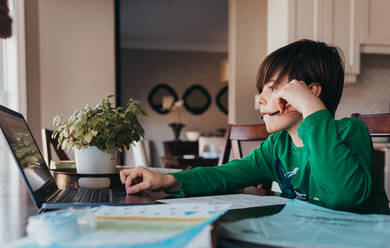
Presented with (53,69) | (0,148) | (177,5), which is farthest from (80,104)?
(177,5)

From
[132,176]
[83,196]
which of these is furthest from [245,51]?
[83,196]

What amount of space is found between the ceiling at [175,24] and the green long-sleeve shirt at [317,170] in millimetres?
4397

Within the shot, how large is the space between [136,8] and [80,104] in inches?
98.5

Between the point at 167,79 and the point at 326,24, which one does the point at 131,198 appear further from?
the point at 167,79

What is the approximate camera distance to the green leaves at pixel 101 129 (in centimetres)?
101

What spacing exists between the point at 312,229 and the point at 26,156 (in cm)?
57

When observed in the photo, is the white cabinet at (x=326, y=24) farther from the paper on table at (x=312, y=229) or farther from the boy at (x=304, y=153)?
the paper on table at (x=312, y=229)

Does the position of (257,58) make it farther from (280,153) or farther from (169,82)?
(169,82)

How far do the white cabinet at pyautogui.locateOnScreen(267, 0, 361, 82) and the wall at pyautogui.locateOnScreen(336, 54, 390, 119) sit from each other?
338 millimetres

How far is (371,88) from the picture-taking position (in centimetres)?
309

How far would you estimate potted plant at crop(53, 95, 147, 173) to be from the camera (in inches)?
40.0

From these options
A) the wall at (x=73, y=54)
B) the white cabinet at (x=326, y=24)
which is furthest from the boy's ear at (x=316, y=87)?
the wall at (x=73, y=54)

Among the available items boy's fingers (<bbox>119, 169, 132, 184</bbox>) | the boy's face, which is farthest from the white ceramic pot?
the boy's face

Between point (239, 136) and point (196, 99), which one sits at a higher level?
point (196, 99)
